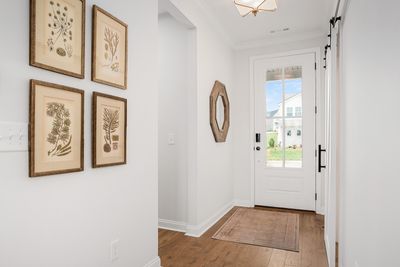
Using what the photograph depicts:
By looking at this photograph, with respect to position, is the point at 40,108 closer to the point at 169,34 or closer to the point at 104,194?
the point at 104,194

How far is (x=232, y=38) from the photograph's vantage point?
163 inches

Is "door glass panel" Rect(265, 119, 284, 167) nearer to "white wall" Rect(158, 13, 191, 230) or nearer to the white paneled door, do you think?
the white paneled door

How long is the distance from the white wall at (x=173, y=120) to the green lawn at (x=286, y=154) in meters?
1.72

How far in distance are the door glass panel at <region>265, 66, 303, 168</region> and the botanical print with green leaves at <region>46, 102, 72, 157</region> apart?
3372mm

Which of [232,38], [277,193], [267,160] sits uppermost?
[232,38]

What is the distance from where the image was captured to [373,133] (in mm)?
1222

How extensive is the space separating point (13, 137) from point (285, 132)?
145 inches

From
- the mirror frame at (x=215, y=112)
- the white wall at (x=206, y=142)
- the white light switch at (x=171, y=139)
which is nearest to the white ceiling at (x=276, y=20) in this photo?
the white wall at (x=206, y=142)

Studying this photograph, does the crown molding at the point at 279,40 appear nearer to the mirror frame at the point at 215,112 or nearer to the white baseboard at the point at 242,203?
the mirror frame at the point at 215,112

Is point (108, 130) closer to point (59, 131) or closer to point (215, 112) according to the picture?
point (59, 131)

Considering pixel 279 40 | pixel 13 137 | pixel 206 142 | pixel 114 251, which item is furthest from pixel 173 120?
pixel 279 40

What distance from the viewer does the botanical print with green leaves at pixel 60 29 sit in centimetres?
128

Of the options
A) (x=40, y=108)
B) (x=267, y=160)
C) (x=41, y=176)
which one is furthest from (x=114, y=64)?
(x=267, y=160)

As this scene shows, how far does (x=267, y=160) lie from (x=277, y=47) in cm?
185
